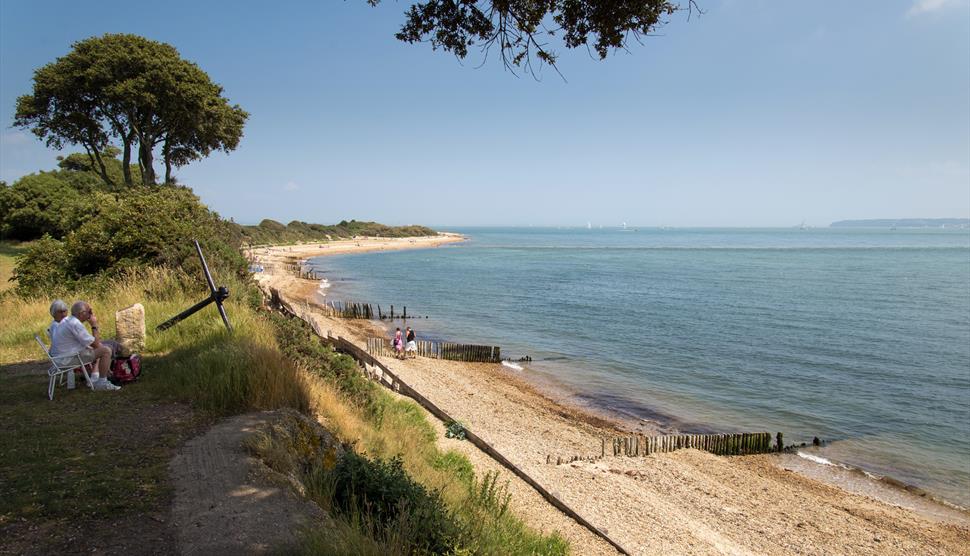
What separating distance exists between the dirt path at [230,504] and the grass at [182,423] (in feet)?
0.64

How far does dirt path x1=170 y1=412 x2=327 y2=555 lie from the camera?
4.10 m

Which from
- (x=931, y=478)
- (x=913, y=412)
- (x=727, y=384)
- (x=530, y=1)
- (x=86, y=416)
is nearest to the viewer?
(x=86, y=416)

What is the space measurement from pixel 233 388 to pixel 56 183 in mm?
40441

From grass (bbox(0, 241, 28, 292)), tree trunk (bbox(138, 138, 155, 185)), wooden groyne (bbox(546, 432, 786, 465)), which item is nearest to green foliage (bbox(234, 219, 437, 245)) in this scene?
grass (bbox(0, 241, 28, 292))

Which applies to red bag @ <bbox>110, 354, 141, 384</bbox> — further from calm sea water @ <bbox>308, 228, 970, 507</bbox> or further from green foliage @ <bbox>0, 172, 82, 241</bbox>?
green foliage @ <bbox>0, 172, 82, 241</bbox>

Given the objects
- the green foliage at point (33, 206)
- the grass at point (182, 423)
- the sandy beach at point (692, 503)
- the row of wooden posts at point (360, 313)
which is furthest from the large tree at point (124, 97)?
the sandy beach at point (692, 503)

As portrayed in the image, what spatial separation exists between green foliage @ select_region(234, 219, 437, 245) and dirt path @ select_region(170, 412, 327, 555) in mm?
69516

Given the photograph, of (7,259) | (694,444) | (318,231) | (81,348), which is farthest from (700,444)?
(318,231)

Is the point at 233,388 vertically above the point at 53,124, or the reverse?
the point at 53,124

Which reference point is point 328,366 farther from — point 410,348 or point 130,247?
point 410,348

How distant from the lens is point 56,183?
120 feet

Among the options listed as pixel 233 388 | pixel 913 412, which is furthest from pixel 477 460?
pixel 913 412

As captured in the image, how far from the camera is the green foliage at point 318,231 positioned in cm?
10075

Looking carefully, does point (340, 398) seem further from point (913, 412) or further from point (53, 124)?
point (53, 124)
